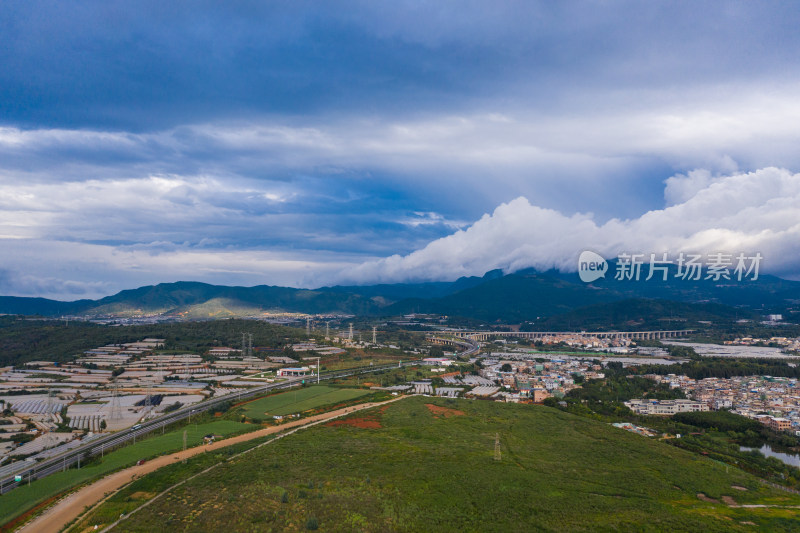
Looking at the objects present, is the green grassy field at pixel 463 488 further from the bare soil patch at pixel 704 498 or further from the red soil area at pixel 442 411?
the red soil area at pixel 442 411

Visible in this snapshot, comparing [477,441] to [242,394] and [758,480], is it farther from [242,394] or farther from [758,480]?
[242,394]

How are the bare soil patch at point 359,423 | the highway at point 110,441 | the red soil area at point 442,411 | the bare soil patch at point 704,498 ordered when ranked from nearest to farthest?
1. the bare soil patch at point 704,498
2. the highway at point 110,441
3. the bare soil patch at point 359,423
4. the red soil area at point 442,411

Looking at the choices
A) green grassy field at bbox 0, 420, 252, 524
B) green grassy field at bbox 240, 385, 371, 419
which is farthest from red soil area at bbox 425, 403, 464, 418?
green grassy field at bbox 0, 420, 252, 524

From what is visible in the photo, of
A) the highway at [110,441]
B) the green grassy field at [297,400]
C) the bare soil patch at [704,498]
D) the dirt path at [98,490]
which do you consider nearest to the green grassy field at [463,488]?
the bare soil patch at [704,498]

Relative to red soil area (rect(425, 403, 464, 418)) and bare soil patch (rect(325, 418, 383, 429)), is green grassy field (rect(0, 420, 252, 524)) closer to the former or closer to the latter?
bare soil patch (rect(325, 418, 383, 429))

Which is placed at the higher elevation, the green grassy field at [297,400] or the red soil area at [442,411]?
the red soil area at [442,411]

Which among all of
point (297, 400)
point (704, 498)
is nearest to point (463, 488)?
point (704, 498)
